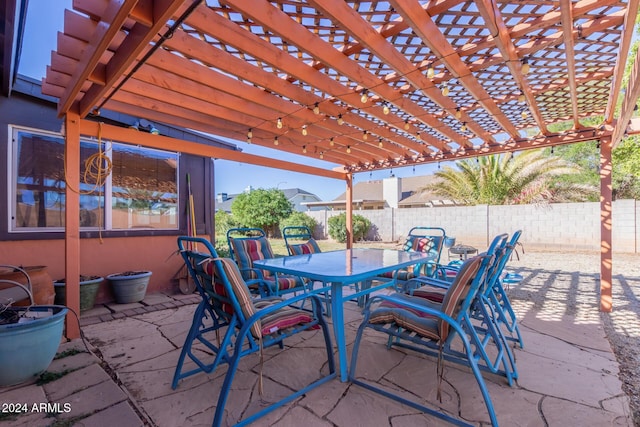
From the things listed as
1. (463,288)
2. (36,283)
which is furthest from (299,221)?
(463,288)

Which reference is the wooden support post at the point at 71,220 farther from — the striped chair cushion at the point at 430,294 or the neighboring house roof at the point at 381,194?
the neighboring house roof at the point at 381,194

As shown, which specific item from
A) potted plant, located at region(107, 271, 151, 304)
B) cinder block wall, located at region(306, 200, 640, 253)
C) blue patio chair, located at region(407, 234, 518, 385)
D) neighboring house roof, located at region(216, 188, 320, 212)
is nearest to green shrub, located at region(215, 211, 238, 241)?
cinder block wall, located at region(306, 200, 640, 253)

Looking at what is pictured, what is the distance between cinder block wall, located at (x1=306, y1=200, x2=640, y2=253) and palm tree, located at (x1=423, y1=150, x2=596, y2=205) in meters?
0.99

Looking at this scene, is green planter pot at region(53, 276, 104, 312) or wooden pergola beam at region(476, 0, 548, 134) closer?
wooden pergola beam at region(476, 0, 548, 134)

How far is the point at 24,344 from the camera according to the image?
6.65ft

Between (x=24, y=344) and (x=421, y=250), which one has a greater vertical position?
(x=421, y=250)

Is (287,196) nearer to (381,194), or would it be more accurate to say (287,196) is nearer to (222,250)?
(381,194)

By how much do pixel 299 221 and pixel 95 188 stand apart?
8533 mm

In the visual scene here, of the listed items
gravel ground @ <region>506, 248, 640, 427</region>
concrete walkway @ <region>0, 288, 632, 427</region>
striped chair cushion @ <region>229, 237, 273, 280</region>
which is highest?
striped chair cushion @ <region>229, 237, 273, 280</region>

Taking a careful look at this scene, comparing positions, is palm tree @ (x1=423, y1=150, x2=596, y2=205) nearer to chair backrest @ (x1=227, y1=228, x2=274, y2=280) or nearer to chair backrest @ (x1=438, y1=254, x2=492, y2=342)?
chair backrest @ (x1=227, y1=228, x2=274, y2=280)

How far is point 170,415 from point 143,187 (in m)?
3.86

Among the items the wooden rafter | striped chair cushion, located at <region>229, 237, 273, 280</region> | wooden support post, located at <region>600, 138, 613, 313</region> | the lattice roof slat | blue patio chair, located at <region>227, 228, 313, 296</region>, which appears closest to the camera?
the wooden rafter

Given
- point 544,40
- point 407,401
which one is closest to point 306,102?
point 544,40

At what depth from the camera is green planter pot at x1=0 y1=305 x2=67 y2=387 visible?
1983 mm
